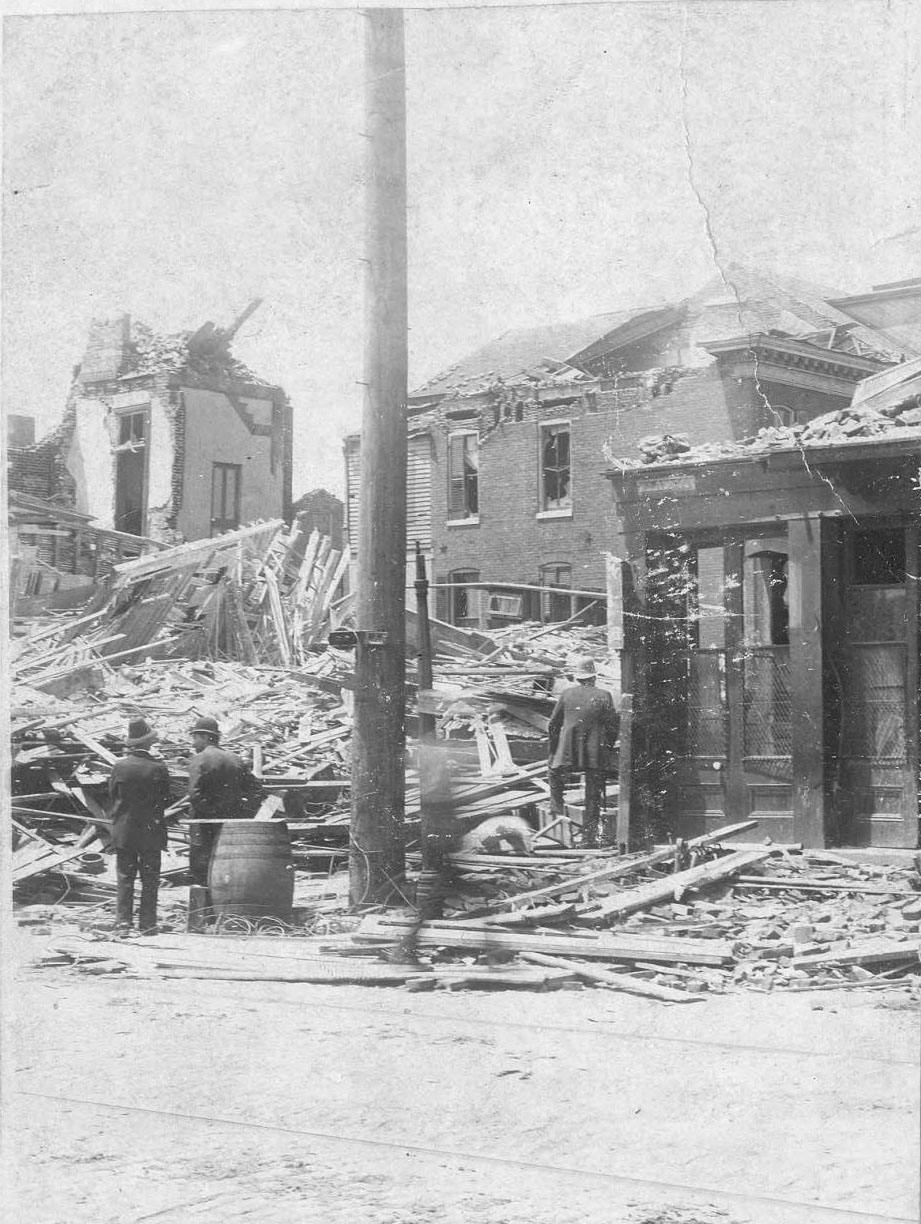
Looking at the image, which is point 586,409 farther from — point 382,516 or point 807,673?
point 807,673

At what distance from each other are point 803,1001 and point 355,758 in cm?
222

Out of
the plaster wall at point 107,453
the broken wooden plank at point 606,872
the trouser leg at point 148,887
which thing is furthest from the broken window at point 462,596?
the trouser leg at point 148,887

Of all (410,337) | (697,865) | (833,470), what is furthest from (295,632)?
(833,470)

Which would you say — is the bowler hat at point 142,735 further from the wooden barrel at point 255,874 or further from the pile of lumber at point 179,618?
the wooden barrel at point 255,874

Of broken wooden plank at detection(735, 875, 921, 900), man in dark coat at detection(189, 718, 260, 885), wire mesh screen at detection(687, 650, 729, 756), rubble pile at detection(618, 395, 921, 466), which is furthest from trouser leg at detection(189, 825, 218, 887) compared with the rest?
rubble pile at detection(618, 395, 921, 466)

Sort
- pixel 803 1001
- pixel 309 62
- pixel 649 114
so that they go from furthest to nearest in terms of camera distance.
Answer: pixel 309 62
pixel 649 114
pixel 803 1001

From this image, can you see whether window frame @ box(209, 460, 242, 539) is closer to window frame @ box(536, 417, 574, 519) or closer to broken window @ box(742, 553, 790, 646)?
window frame @ box(536, 417, 574, 519)

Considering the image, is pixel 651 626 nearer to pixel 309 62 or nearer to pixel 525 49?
pixel 525 49

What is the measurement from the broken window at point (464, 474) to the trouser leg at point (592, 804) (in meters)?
1.29

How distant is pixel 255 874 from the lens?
6410 millimetres

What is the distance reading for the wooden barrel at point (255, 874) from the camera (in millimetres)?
6398

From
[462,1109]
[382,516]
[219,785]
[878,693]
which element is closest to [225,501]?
[382,516]

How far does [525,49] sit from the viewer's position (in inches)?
241

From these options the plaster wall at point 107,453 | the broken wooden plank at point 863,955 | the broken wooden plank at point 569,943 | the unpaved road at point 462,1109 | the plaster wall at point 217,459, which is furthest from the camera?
the plaster wall at point 107,453
